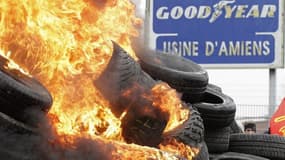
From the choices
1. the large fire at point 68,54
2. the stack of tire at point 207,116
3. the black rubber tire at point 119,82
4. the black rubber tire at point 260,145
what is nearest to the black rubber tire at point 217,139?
the stack of tire at point 207,116

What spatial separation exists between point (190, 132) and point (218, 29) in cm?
680

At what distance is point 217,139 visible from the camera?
267 inches

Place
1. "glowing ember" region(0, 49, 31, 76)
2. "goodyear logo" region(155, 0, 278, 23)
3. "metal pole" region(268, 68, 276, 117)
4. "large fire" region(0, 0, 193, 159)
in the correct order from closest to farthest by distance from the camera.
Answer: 1. "glowing ember" region(0, 49, 31, 76)
2. "large fire" region(0, 0, 193, 159)
3. "goodyear logo" region(155, 0, 278, 23)
4. "metal pole" region(268, 68, 276, 117)

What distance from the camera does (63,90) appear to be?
462cm

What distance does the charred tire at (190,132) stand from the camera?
530cm

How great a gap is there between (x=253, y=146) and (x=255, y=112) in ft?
34.7

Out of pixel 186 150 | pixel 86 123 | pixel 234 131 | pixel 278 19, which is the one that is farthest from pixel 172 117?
pixel 278 19

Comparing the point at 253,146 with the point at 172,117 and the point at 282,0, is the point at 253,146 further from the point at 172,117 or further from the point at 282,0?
the point at 282,0

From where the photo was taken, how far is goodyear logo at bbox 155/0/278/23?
11.8 metres

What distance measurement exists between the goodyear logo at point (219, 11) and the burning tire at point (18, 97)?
26.5 feet

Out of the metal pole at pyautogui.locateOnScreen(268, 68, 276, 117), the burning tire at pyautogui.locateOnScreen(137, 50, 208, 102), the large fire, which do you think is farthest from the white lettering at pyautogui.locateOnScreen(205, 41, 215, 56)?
the large fire

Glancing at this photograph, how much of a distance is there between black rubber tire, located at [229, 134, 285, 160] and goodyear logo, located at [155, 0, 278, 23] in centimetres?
512

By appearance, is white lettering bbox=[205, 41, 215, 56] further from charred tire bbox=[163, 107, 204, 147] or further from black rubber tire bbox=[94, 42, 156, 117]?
black rubber tire bbox=[94, 42, 156, 117]

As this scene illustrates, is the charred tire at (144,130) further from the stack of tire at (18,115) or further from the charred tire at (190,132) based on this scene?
the stack of tire at (18,115)
